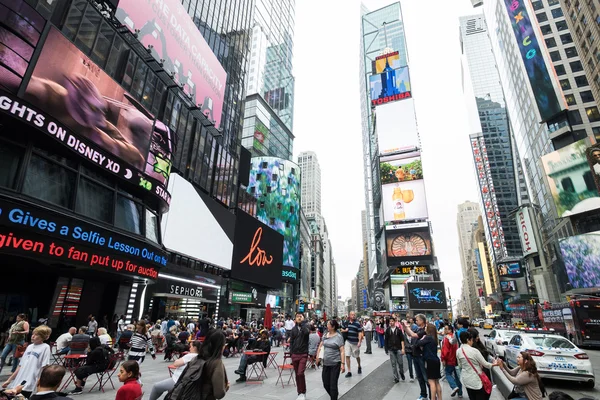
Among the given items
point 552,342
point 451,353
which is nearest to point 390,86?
point 552,342

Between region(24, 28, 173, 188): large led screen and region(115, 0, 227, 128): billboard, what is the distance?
10479 millimetres

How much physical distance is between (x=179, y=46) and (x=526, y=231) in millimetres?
76047

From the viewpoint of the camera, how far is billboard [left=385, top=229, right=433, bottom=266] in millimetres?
68812

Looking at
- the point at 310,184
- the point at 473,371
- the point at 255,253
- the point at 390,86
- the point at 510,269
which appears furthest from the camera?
the point at 310,184

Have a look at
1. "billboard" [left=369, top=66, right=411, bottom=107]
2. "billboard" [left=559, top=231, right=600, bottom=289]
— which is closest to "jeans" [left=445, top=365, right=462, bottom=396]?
"billboard" [left=559, top=231, right=600, bottom=289]

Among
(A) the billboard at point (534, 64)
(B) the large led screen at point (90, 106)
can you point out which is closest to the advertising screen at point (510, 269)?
(A) the billboard at point (534, 64)

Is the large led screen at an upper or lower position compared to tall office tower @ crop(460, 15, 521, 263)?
lower

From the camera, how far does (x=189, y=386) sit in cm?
368

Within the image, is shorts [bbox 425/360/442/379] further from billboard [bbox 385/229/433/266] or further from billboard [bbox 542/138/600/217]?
billboard [bbox 385/229/433/266]

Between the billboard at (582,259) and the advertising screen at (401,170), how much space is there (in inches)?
1374

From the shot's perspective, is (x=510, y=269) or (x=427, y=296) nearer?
(x=427, y=296)

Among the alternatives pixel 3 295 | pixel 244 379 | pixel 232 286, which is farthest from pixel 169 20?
pixel 244 379

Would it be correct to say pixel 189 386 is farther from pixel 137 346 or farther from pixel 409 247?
pixel 409 247

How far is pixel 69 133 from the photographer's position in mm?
13398
